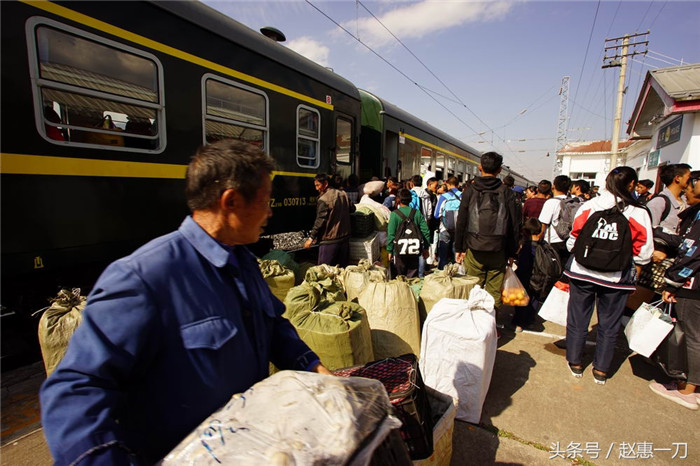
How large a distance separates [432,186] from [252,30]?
397cm

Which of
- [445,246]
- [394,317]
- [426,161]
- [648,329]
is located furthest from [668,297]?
[426,161]

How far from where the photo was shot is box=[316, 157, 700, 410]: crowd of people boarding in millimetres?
2959

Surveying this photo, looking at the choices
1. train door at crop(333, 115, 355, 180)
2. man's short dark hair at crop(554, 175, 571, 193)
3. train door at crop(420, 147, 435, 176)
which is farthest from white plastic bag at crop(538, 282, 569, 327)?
train door at crop(420, 147, 435, 176)

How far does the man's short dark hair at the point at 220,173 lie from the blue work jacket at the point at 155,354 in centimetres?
10

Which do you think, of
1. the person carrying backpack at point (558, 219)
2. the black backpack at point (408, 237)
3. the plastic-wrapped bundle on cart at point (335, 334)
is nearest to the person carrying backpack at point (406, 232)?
the black backpack at point (408, 237)

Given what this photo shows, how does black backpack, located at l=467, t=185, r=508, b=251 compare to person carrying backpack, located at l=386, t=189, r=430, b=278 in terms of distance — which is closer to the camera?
black backpack, located at l=467, t=185, r=508, b=251

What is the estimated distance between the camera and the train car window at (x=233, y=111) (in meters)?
3.77

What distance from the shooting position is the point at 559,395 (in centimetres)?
301

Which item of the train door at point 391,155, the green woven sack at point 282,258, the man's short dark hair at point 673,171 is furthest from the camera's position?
the train door at point 391,155

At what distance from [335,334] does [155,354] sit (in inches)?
61.4

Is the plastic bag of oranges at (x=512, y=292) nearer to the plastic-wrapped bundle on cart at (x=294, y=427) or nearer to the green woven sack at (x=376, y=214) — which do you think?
the green woven sack at (x=376, y=214)

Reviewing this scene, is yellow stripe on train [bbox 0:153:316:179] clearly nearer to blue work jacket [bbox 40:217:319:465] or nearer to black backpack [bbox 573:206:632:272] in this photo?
blue work jacket [bbox 40:217:319:465]

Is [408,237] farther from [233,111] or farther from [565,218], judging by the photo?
[233,111]

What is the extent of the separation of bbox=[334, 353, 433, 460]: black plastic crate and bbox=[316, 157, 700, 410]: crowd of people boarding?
2.21m
